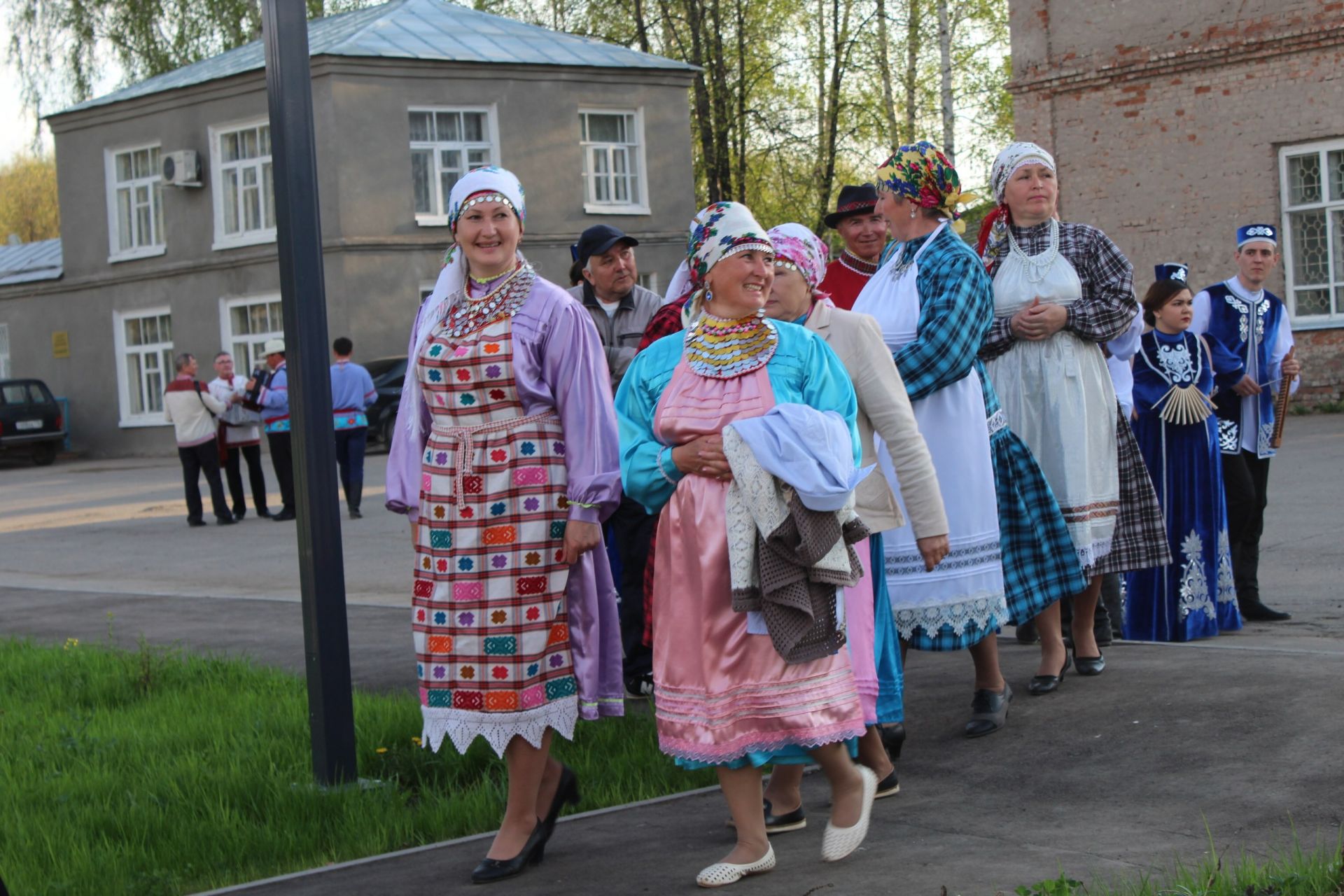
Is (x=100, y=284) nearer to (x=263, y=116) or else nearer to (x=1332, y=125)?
(x=263, y=116)

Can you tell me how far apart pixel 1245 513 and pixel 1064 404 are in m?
2.54

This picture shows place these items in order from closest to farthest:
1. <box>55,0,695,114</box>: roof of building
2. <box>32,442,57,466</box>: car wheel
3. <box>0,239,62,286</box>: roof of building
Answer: <box>55,0,695,114</box>: roof of building → <box>32,442,57,466</box>: car wheel → <box>0,239,62,286</box>: roof of building

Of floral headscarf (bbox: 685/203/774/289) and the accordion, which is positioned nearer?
floral headscarf (bbox: 685/203/774/289)

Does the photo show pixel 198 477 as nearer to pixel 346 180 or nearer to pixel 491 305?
pixel 346 180

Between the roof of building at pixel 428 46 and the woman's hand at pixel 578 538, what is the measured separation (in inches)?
1043

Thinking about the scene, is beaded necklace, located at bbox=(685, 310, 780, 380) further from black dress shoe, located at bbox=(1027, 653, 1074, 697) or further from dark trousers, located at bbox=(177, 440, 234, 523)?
dark trousers, located at bbox=(177, 440, 234, 523)

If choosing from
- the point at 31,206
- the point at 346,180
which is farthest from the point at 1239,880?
the point at 31,206

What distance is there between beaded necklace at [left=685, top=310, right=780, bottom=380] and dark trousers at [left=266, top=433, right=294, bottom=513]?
44.4ft

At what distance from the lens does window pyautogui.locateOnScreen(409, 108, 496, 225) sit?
30938 mm

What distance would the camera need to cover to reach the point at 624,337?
7508mm

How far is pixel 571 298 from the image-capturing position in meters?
4.81

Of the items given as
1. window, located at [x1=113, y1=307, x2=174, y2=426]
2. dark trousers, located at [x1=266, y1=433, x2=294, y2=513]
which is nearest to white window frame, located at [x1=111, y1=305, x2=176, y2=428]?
window, located at [x1=113, y1=307, x2=174, y2=426]

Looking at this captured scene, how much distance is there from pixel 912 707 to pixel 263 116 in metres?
28.0

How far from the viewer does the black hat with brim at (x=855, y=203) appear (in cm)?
739
